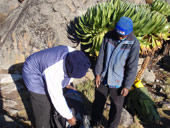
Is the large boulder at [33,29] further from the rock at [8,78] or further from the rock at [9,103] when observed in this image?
the rock at [9,103]

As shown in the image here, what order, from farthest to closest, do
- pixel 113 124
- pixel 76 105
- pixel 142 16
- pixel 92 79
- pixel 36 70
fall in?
pixel 92 79
pixel 142 16
pixel 113 124
pixel 76 105
pixel 36 70

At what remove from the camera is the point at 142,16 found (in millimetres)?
4277

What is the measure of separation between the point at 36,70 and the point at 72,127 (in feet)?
2.72

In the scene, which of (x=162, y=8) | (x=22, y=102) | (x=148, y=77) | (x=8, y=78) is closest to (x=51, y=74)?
(x=22, y=102)

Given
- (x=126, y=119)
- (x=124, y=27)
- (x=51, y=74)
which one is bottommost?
(x=126, y=119)

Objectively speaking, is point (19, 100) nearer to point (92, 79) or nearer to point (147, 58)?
point (92, 79)

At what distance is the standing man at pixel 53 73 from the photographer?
186 cm

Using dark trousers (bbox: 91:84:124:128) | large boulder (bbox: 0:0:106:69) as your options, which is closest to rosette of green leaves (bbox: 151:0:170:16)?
large boulder (bbox: 0:0:106:69)

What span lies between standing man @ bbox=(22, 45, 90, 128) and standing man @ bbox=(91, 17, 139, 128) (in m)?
0.81

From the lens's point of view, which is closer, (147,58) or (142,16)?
(142,16)

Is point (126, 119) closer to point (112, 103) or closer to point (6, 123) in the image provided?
point (112, 103)

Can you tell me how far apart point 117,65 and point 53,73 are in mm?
1098

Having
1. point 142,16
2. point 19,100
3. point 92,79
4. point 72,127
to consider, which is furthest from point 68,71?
point 142,16

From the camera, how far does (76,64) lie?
181cm
